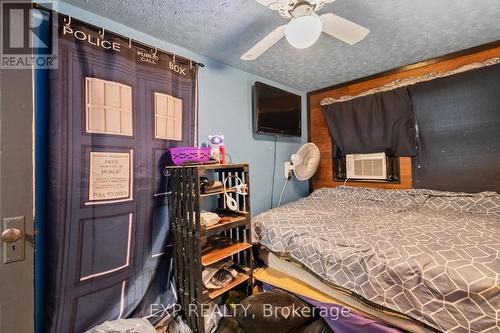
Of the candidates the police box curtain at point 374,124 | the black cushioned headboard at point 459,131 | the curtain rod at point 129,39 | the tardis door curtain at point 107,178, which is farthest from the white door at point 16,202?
the black cushioned headboard at point 459,131

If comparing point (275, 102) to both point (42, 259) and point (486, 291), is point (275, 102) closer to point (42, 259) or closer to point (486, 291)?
point (486, 291)

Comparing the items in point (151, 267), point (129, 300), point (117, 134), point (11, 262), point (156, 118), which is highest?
point (156, 118)

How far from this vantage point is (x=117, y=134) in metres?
1.30

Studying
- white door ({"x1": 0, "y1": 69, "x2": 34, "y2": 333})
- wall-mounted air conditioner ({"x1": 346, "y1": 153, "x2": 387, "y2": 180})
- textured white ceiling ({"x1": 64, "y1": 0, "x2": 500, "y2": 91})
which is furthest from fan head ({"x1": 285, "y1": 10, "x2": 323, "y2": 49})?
wall-mounted air conditioner ({"x1": 346, "y1": 153, "x2": 387, "y2": 180})

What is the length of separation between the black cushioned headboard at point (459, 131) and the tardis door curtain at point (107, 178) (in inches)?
97.1

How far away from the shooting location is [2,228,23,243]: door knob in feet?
2.39

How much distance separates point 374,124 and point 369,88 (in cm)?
46

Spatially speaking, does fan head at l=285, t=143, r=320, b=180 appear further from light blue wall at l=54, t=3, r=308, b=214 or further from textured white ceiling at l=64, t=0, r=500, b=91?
textured white ceiling at l=64, t=0, r=500, b=91

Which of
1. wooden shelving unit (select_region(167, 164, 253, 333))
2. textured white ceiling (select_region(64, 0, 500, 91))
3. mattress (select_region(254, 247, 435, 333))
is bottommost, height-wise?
mattress (select_region(254, 247, 435, 333))

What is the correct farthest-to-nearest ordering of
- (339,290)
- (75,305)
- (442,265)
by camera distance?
1. (339,290)
2. (75,305)
3. (442,265)

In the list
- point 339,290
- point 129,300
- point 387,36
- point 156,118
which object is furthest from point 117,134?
point 387,36

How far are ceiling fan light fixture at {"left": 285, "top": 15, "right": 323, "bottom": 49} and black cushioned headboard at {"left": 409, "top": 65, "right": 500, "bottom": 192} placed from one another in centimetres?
188

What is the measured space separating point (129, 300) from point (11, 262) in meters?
0.79

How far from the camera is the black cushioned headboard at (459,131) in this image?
1.91 meters
